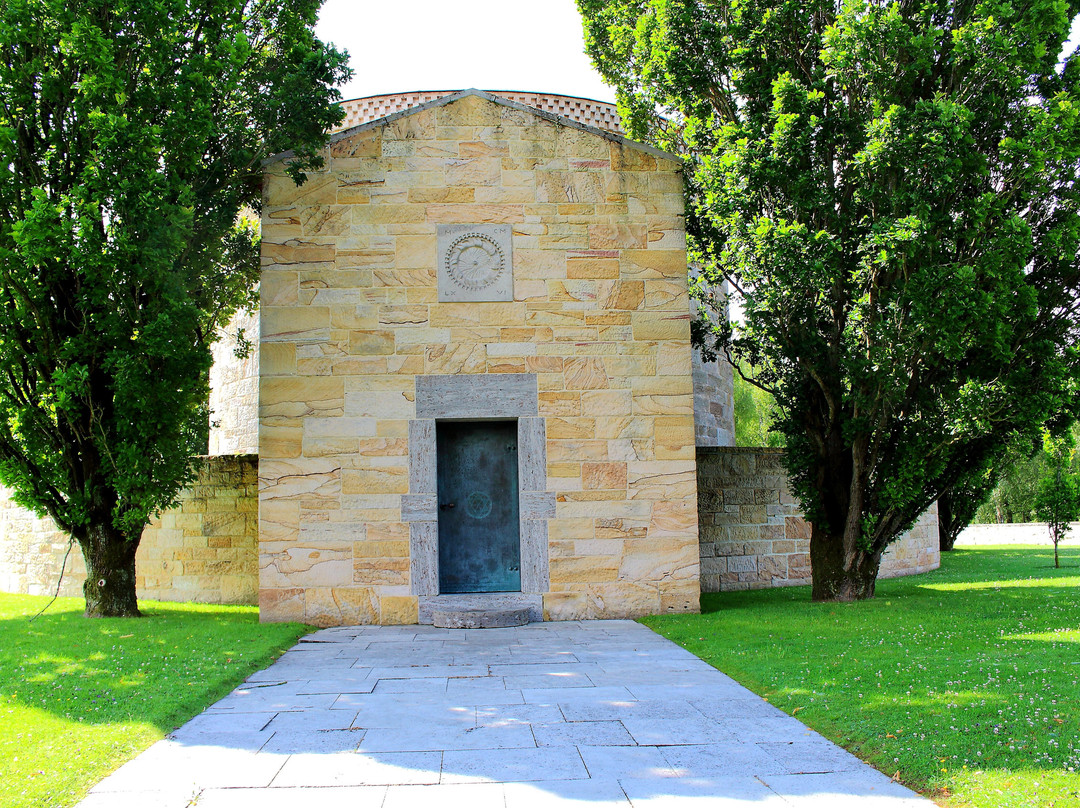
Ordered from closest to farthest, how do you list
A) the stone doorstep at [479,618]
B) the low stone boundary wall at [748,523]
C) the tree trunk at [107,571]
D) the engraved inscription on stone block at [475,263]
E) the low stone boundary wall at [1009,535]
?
the stone doorstep at [479,618]
the tree trunk at [107,571]
the engraved inscription on stone block at [475,263]
the low stone boundary wall at [748,523]
the low stone boundary wall at [1009,535]

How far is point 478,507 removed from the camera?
8.16m

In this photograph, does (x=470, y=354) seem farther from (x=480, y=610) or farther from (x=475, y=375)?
(x=480, y=610)

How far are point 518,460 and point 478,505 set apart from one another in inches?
25.8

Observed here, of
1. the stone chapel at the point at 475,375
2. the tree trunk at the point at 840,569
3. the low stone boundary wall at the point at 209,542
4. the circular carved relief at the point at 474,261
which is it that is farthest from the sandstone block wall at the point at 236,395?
the tree trunk at the point at 840,569

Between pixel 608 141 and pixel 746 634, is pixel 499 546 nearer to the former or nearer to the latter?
pixel 746 634

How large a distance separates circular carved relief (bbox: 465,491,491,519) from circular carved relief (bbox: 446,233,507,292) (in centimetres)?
210

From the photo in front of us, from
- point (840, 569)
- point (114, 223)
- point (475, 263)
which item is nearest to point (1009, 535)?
point (840, 569)

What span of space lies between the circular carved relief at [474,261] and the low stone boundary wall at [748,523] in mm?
3756

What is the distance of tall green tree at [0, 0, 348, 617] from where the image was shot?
6875 mm

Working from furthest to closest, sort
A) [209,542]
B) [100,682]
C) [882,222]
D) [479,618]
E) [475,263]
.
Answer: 1. [209,542]
2. [475,263]
3. [479,618]
4. [882,222]
5. [100,682]

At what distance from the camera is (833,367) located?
8.07 meters

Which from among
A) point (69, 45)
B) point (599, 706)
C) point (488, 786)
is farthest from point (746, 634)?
point (69, 45)

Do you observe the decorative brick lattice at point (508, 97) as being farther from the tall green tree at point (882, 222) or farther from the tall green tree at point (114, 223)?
the tall green tree at point (114, 223)

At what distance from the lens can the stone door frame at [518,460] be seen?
7.75m
